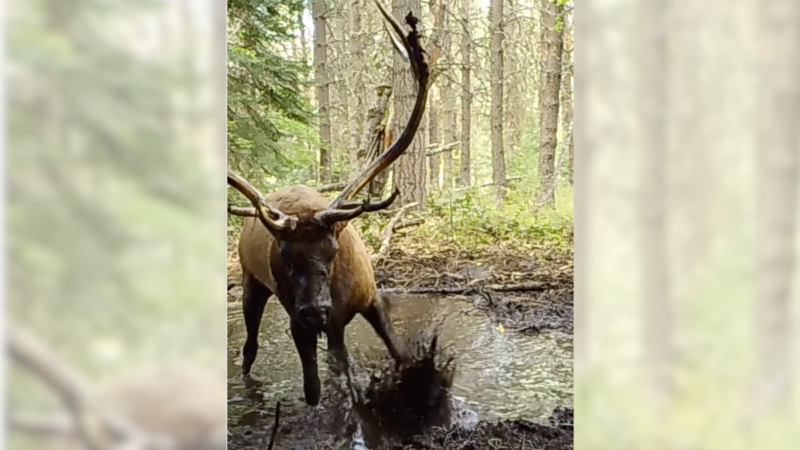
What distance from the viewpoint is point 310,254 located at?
1.76 m

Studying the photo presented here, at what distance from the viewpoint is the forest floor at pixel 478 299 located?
175 centimetres

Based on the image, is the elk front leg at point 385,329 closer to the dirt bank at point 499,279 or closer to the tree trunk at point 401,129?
the dirt bank at point 499,279

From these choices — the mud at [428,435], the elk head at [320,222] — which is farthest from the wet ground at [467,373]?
the elk head at [320,222]

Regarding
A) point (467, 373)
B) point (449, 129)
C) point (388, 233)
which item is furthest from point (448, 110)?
point (467, 373)

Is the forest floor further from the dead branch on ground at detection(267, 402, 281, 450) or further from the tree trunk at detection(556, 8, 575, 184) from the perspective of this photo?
the tree trunk at detection(556, 8, 575, 184)

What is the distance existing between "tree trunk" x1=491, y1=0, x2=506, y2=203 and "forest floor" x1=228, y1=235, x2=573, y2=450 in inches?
7.9

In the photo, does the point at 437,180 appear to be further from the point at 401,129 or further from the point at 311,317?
the point at 311,317

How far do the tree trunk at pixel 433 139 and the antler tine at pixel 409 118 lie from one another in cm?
4

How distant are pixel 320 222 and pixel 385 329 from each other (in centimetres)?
37

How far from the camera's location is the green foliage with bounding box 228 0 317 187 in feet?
5.89
